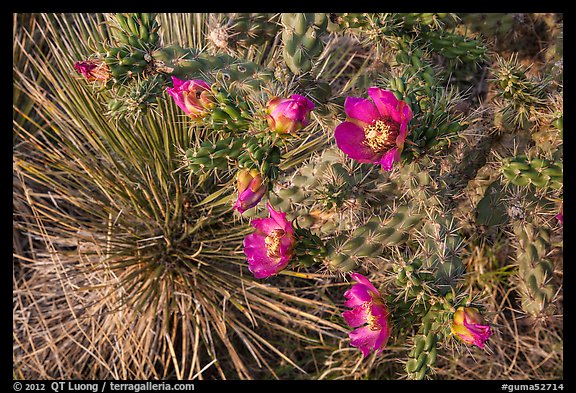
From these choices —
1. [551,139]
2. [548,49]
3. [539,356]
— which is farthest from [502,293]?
[548,49]

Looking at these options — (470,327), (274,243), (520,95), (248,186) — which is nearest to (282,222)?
(274,243)

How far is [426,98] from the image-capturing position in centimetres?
140

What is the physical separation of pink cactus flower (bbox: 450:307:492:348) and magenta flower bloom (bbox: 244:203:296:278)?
1.41 ft

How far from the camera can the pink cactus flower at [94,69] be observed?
137cm

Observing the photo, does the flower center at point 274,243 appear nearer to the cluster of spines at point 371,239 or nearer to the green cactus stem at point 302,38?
the cluster of spines at point 371,239

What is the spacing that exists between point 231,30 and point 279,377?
1277mm

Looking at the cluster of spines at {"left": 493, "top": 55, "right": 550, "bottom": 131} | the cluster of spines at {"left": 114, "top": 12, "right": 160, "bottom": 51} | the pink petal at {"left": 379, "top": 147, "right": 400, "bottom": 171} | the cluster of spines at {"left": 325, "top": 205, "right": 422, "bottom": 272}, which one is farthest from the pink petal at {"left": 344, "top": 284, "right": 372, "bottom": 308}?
the cluster of spines at {"left": 114, "top": 12, "right": 160, "bottom": 51}

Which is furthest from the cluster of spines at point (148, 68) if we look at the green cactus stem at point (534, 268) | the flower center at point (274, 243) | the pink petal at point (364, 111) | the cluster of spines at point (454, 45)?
the green cactus stem at point (534, 268)

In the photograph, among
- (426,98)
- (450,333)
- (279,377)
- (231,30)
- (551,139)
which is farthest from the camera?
(279,377)

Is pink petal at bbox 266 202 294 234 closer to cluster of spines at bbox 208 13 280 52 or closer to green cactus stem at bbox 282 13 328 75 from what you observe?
green cactus stem at bbox 282 13 328 75

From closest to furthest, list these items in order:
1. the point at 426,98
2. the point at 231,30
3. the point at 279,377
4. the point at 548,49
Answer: the point at 426,98
the point at 231,30
the point at 548,49
the point at 279,377

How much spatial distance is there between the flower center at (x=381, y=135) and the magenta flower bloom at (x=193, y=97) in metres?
0.39
